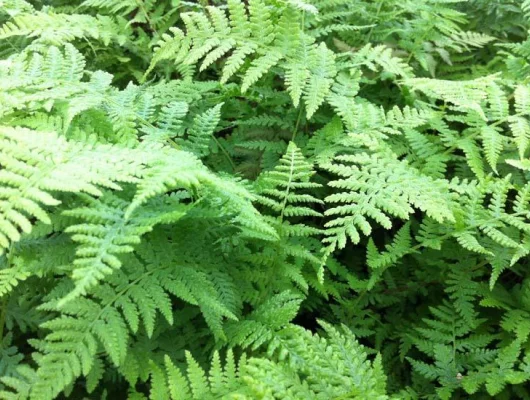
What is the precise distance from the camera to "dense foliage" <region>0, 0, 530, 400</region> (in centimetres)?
142

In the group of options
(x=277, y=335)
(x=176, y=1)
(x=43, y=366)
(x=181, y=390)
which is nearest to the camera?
(x=43, y=366)

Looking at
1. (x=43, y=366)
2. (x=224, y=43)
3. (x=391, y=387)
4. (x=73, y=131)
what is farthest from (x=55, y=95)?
(x=391, y=387)

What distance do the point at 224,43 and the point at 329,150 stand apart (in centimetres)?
57

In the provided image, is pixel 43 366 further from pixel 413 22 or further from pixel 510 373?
pixel 413 22

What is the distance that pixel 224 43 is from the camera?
190 centimetres

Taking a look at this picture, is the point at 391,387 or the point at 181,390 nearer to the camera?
the point at 181,390

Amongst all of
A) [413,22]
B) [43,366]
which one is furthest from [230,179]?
[413,22]

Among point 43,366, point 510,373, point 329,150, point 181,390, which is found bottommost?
point 510,373

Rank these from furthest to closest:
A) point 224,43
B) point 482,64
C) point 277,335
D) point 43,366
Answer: point 482,64, point 224,43, point 277,335, point 43,366

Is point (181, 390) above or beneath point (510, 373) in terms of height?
above

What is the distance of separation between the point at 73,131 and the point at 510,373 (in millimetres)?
1672

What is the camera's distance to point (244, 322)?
5.47 ft

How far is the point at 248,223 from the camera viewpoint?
61.7 inches

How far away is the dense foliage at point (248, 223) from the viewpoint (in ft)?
4.66
